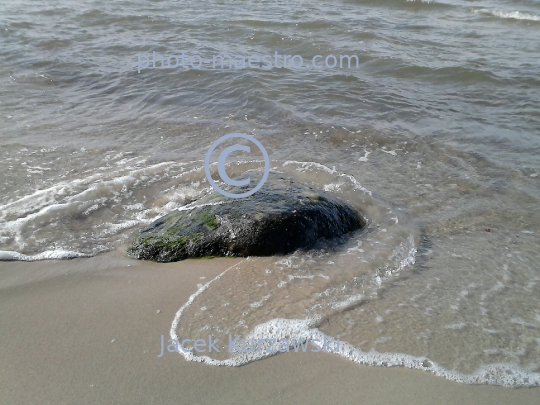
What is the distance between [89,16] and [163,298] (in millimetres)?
11110

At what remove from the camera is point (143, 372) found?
2408mm

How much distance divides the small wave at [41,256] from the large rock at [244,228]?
0.43 m

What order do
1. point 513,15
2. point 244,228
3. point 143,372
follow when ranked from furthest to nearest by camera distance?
point 513,15 < point 244,228 < point 143,372

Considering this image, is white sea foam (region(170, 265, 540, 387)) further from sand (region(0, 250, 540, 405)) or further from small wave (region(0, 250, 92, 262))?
small wave (region(0, 250, 92, 262))

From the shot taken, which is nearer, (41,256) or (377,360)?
(377,360)

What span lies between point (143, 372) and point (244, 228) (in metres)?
1.28

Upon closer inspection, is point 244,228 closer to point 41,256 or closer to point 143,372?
point 143,372

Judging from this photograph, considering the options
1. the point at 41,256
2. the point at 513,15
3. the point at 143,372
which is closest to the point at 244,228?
the point at 143,372

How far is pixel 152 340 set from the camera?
103 inches

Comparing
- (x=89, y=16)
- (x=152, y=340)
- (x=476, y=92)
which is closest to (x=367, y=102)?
(x=476, y=92)

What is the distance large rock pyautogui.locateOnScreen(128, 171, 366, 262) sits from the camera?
133 inches

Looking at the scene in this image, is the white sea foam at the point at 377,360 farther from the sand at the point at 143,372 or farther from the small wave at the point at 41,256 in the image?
the small wave at the point at 41,256

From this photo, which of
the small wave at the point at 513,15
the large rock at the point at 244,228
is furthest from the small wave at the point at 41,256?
the small wave at the point at 513,15

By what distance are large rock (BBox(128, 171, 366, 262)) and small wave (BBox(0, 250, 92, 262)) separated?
43 cm
